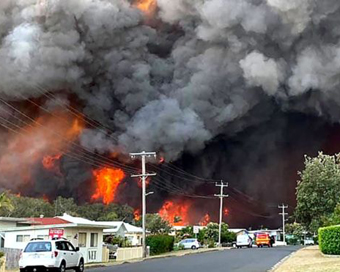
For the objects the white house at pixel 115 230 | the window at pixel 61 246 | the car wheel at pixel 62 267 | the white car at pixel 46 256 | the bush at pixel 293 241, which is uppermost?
the white house at pixel 115 230

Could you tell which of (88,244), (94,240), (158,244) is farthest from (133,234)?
(88,244)

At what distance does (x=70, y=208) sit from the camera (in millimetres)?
90375

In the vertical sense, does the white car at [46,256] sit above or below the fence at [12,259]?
above

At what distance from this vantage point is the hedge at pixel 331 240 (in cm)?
3048

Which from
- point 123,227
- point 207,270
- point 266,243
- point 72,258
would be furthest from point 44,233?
point 266,243

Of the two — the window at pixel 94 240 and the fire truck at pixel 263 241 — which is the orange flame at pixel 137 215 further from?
the window at pixel 94 240

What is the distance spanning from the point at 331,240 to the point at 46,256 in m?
16.0

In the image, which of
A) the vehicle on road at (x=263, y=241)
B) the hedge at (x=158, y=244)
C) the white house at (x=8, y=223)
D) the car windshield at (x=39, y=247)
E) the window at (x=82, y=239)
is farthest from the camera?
the vehicle on road at (x=263, y=241)

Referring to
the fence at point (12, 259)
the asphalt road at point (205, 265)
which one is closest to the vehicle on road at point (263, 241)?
the asphalt road at point (205, 265)

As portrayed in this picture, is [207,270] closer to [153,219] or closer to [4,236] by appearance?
[4,236]

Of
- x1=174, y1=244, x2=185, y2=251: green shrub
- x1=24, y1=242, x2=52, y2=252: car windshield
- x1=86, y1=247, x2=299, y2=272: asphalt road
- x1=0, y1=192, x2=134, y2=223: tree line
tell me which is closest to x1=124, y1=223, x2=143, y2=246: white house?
x1=174, y1=244, x2=185, y2=251: green shrub

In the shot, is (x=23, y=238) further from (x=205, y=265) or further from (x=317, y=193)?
(x=317, y=193)

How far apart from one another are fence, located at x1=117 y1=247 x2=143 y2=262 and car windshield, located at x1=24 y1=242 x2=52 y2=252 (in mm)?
18939

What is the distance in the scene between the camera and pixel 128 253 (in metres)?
44.6
